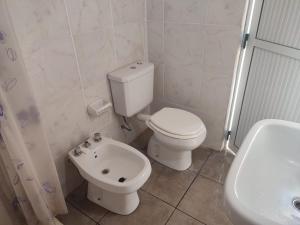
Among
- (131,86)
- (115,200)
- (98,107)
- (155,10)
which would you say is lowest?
(115,200)

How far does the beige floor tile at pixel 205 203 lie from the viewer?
1489 mm

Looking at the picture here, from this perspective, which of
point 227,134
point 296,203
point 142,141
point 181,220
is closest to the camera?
point 296,203

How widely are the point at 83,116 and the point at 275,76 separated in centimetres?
129

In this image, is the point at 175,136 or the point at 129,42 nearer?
the point at 175,136

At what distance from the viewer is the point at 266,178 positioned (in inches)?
31.6

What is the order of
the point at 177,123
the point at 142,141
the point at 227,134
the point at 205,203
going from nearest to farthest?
the point at 205,203 → the point at 177,123 → the point at 227,134 → the point at 142,141

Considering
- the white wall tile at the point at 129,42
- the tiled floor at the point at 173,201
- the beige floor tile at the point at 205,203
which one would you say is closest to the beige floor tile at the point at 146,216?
the tiled floor at the point at 173,201

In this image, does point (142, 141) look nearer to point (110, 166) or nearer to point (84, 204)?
point (110, 166)

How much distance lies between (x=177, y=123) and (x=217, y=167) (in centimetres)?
55

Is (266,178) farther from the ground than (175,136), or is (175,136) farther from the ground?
(266,178)

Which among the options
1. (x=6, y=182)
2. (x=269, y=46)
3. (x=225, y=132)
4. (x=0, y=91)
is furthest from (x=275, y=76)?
(x=6, y=182)

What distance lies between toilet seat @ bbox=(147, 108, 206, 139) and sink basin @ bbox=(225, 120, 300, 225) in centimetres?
76

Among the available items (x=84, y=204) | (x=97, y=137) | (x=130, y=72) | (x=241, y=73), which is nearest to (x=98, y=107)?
(x=97, y=137)

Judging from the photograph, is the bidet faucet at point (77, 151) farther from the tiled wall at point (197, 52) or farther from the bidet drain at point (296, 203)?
the bidet drain at point (296, 203)
